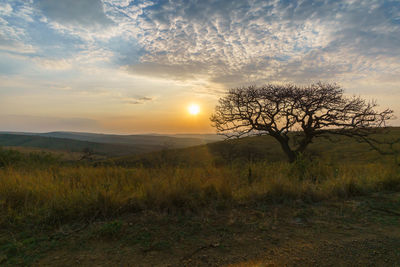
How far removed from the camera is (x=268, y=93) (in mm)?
12125

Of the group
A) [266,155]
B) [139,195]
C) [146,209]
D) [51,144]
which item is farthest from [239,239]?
[51,144]

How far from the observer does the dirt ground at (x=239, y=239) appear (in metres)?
2.58

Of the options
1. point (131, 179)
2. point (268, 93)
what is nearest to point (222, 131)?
point (268, 93)

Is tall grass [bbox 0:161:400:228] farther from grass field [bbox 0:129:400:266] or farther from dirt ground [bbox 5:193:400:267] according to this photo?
dirt ground [bbox 5:193:400:267]

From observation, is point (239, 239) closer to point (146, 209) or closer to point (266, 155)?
point (146, 209)

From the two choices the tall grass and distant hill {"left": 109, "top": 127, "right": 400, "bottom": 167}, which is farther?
distant hill {"left": 109, "top": 127, "right": 400, "bottom": 167}

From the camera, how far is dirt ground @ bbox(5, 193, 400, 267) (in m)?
2.58

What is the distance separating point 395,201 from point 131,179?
632 cm

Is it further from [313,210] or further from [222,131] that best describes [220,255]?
[222,131]

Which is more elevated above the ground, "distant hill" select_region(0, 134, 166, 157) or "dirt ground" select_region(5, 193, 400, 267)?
"dirt ground" select_region(5, 193, 400, 267)

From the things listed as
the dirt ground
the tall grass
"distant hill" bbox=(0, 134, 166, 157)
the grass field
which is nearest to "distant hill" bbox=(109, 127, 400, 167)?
the tall grass

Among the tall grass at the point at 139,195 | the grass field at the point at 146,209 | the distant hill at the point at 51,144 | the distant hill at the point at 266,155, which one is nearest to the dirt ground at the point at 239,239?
the grass field at the point at 146,209

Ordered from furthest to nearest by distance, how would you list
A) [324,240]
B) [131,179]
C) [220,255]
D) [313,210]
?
[131,179] → [313,210] → [324,240] → [220,255]

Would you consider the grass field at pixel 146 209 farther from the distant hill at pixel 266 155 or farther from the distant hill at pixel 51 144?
the distant hill at pixel 51 144
